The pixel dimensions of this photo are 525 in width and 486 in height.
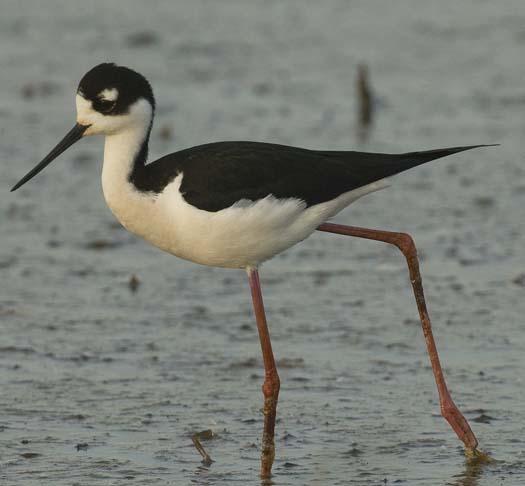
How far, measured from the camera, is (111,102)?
6.62 m

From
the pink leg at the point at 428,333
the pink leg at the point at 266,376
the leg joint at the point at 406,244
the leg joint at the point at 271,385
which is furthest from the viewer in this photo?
the leg joint at the point at 406,244

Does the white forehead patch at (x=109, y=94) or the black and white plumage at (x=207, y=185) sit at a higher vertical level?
the white forehead patch at (x=109, y=94)

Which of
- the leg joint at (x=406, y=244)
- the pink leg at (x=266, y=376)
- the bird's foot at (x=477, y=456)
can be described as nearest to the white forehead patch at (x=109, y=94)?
the pink leg at (x=266, y=376)

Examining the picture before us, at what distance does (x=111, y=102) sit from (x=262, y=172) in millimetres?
766

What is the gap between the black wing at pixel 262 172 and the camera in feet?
21.1

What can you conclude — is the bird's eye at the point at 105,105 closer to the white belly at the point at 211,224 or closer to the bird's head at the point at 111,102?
the bird's head at the point at 111,102

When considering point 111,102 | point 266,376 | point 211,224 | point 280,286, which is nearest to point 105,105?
point 111,102

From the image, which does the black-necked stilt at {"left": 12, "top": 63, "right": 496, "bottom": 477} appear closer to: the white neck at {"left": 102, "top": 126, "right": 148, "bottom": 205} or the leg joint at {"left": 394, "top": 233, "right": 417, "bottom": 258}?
the white neck at {"left": 102, "top": 126, "right": 148, "bottom": 205}

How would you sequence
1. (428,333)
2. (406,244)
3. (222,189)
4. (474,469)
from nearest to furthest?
(474,469), (222,189), (428,333), (406,244)

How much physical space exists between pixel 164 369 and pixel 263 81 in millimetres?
6500

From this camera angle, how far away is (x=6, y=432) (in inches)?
261

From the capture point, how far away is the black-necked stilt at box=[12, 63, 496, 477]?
6.41m

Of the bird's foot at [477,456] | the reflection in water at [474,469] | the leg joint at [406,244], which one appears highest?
the leg joint at [406,244]

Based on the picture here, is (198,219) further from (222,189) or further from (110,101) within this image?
(110,101)
